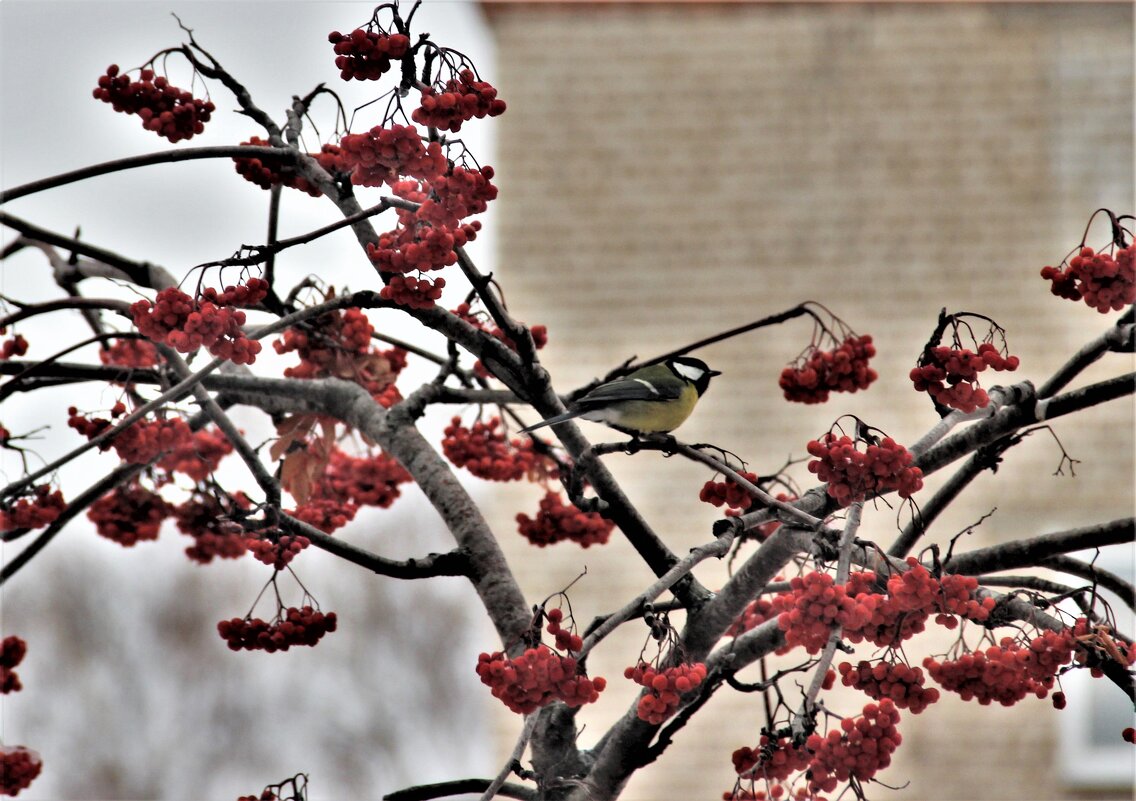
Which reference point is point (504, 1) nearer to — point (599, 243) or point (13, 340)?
point (599, 243)

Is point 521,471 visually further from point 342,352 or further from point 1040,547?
point 1040,547

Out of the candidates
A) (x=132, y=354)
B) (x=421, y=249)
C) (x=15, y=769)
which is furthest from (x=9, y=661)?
(x=421, y=249)

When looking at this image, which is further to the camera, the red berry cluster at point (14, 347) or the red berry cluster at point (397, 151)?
the red berry cluster at point (14, 347)

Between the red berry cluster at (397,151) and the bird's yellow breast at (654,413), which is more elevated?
the bird's yellow breast at (654,413)

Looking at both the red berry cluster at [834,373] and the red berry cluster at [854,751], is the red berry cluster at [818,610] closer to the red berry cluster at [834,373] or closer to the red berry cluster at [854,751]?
the red berry cluster at [854,751]

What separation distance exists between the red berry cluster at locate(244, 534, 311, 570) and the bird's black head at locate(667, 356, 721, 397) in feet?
2.64

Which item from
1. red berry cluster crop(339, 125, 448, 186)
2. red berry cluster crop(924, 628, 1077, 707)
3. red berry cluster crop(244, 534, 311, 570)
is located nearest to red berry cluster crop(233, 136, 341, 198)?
red berry cluster crop(339, 125, 448, 186)

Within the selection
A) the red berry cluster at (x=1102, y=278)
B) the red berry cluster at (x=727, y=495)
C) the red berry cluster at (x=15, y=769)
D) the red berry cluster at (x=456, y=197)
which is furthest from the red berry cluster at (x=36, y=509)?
the red berry cluster at (x=1102, y=278)

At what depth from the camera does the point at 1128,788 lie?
4621 millimetres

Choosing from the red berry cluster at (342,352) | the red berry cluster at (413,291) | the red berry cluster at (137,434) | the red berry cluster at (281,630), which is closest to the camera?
the red berry cluster at (413,291)

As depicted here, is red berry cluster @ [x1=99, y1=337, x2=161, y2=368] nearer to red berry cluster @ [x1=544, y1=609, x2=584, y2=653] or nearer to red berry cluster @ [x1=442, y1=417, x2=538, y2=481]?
red berry cluster @ [x1=442, y1=417, x2=538, y2=481]

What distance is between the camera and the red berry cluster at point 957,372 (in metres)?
1.34

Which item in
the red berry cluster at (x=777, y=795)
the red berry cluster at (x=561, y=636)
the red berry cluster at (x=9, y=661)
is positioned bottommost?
the red berry cluster at (x=777, y=795)

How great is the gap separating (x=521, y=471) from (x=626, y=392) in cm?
28
